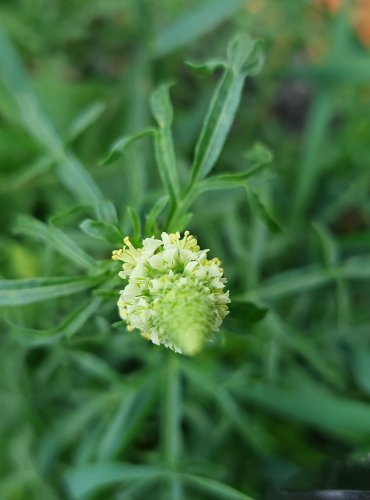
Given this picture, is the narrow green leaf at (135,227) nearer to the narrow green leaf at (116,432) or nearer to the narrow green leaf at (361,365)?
the narrow green leaf at (116,432)

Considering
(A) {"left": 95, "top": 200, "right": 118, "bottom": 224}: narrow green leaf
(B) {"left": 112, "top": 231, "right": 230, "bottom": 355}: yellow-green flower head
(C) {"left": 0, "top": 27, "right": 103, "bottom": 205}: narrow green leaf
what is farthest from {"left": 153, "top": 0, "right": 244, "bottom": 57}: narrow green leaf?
(B) {"left": 112, "top": 231, "right": 230, "bottom": 355}: yellow-green flower head

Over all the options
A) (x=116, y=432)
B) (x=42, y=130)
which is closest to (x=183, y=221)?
(x=42, y=130)

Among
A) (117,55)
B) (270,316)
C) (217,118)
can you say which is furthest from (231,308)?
(117,55)

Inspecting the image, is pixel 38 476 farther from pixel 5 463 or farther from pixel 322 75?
pixel 322 75

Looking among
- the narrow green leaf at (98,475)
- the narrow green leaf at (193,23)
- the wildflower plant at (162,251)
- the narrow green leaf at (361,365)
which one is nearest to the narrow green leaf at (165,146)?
the wildflower plant at (162,251)

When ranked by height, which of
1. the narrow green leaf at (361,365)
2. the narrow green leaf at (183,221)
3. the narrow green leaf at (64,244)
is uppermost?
the narrow green leaf at (361,365)

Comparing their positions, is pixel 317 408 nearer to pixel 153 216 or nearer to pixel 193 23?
pixel 153 216

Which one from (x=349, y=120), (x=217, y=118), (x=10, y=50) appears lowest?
(x=217, y=118)
